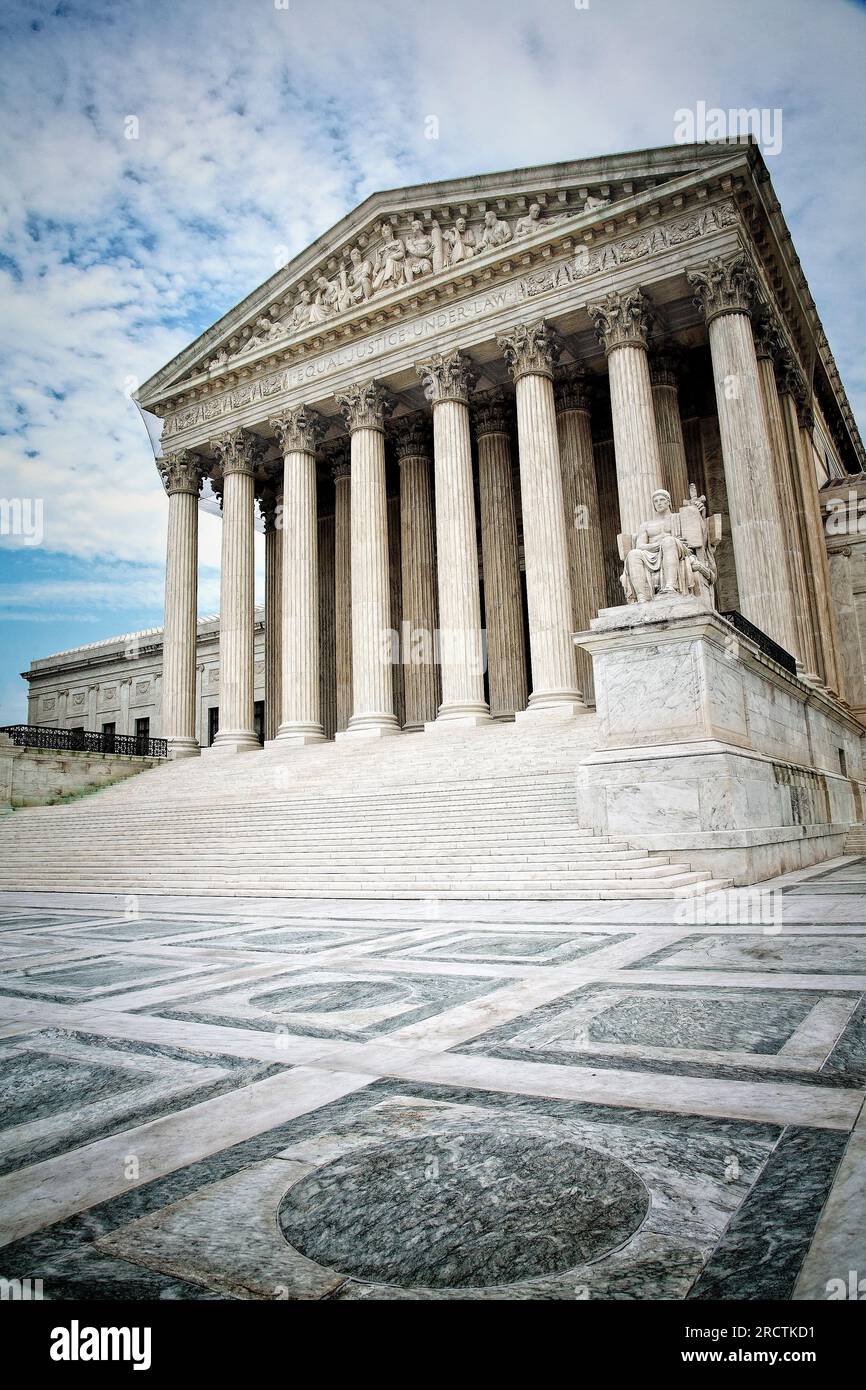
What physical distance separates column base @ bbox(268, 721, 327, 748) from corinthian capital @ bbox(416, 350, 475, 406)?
11.2 m

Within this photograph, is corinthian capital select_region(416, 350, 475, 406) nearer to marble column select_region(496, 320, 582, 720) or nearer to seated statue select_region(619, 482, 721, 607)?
marble column select_region(496, 320, 582, 720)

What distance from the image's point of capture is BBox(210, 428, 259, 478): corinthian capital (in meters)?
30.0

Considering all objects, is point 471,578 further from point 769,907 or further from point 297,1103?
point 297,1103

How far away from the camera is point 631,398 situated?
22438 mm

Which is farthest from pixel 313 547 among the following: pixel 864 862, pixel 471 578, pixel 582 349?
pixel 864 862

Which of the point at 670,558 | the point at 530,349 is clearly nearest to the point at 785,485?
the point at 530,349

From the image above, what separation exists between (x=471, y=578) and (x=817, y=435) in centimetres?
1713

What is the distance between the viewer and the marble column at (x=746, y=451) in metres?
20.8

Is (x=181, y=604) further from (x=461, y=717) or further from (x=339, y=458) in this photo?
(x=461, y=717)

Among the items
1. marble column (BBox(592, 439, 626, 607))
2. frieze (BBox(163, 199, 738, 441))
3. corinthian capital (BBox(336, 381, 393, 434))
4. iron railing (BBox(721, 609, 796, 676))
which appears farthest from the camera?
marble column (BBox(592, 439, 626, 607))

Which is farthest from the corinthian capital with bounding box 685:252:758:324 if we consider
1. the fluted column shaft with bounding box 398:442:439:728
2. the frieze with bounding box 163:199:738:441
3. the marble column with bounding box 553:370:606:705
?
the fluted column shaft with bounding box 398:442:439:728

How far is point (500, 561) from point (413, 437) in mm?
6150

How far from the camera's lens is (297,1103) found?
2945 mm
